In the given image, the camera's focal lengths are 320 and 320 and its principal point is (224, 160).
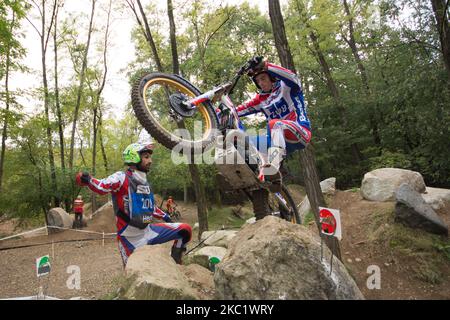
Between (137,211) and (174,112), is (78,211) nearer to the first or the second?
(137,211)

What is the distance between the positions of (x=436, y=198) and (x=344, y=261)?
420 centimetres

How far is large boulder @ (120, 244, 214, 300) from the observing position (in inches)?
106

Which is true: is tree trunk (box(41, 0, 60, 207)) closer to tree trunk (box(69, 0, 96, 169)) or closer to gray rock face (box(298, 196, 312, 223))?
tree trunk (box(69, 0, 96, 169))

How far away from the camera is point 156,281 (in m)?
2.78

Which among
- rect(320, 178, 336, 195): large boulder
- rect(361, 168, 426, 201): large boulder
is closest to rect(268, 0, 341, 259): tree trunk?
rect(361, 168, 426, 201): large boulder

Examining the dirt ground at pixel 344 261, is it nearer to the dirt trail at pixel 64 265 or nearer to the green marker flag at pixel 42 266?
the dirt trail at pixel 64 265

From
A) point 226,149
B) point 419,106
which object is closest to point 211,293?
point 226,149

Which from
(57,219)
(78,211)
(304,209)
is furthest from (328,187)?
(57,219)

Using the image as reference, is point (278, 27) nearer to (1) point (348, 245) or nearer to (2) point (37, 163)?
(1) point (348, 245)

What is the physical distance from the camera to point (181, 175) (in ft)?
61.1

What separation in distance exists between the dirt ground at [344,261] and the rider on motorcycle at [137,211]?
24.0 inches

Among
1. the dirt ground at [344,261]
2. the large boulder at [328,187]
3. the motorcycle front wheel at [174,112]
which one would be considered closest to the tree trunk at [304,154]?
the dirt ground at [344,261]

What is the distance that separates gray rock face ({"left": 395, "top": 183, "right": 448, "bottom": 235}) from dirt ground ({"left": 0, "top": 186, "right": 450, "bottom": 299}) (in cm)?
77
